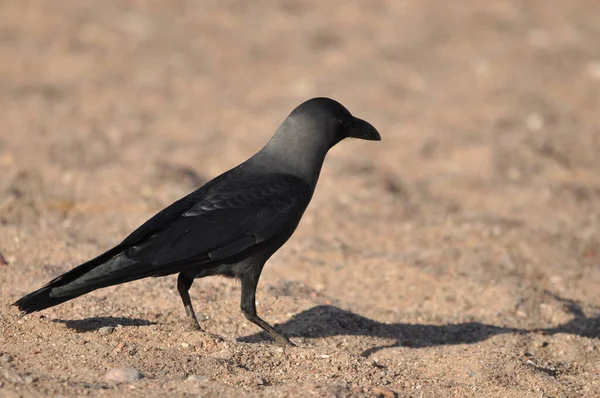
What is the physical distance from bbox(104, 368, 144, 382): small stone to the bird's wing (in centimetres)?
70

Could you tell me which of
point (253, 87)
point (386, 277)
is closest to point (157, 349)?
point (386, 277)

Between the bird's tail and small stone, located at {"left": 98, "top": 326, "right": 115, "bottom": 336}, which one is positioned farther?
small stone, located at {"left": 98, "top": 326, "right": 115, "bottom": 336}

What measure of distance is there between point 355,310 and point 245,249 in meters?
1.52

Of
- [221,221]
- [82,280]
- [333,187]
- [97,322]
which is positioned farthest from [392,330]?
[333,187]

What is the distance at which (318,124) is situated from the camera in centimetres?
596

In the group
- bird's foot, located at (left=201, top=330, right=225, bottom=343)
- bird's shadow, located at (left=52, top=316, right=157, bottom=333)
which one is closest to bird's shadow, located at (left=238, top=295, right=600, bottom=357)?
bird's foot, located at (left=201, top=330, right=225, bottom=343)

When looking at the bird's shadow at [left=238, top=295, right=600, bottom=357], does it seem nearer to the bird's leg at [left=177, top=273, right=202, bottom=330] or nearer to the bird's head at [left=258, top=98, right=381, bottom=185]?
the bird's leg at [left=177, top=273, right=202, bottom=330]

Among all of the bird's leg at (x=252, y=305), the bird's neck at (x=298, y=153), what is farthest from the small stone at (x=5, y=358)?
the bird's neck at (x=298, y=153)

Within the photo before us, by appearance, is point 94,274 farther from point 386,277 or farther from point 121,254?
point 386,277

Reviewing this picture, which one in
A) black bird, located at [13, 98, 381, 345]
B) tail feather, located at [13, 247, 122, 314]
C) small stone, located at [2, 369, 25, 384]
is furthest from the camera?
black bird, located at [13, 98, 381, 345]

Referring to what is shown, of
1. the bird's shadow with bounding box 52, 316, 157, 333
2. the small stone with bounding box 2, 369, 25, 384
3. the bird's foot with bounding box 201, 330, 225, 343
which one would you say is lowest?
the bird's foot with bounding box 201, 330, 225, 343

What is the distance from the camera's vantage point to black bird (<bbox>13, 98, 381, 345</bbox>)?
5.03 meters

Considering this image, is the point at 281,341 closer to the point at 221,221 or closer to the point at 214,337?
the point at 214,337

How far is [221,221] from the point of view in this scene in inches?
214
